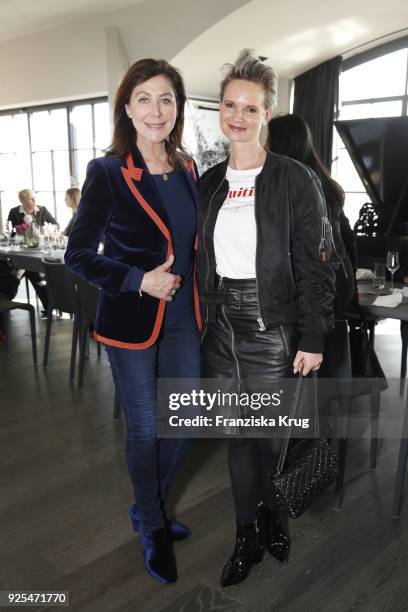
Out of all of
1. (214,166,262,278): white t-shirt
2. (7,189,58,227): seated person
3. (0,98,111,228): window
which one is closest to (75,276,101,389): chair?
(214,166,262,278): white t-shirt

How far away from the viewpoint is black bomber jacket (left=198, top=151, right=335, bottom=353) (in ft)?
5.29

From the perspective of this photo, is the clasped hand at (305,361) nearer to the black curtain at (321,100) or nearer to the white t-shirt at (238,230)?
the white t-shirt at (238,230)

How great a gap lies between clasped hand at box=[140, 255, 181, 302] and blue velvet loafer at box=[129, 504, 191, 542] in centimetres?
90

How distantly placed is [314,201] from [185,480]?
1509 millimetres

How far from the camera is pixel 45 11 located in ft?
22.8

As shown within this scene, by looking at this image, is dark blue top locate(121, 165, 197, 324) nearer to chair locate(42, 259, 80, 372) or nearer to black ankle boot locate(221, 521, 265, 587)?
black ankle boot locate(221, 521, 265, 587)

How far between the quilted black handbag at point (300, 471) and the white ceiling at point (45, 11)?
6258 millimetres

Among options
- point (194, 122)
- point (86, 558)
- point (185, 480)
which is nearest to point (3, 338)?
point (185, 480)

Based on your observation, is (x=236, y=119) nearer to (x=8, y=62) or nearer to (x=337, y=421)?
(x=337, y=421)

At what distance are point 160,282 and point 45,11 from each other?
680 cm

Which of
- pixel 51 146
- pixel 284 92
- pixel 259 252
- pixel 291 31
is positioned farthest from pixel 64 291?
pixel 51 146

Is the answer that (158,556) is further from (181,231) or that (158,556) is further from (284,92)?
(284,92)

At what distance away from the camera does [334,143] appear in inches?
316

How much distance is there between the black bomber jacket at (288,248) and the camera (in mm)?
1611
